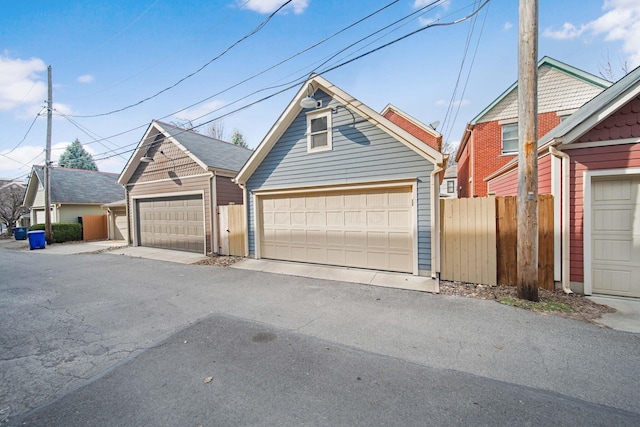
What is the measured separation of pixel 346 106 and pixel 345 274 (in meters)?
4.82

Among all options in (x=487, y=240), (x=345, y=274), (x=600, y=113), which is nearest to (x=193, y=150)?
(x=345, y=274)

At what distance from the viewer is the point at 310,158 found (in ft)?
27.3

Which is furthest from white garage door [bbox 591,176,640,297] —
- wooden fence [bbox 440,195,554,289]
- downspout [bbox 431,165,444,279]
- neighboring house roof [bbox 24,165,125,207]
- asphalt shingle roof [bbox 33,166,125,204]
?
neighboring house roof [bbox 24,165,125,207]

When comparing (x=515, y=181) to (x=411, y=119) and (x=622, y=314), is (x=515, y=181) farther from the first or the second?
(x=411, y=119)

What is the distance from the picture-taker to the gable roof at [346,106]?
6633 millimetres

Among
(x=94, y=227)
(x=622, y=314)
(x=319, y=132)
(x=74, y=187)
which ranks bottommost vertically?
(x=622, y=314)

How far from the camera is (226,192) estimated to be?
11109mm

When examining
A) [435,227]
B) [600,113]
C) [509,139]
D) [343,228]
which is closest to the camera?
[600,113]

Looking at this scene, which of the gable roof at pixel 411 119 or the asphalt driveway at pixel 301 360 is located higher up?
the gable roof at pixel 411 119

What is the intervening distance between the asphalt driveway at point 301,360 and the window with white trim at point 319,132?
14.9 ft

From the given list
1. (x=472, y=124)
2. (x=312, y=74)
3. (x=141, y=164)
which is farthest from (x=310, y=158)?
(x=472, y=124)

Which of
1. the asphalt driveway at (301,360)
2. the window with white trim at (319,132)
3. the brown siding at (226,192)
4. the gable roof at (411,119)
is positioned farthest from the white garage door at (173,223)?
the gable roof at (411,119)

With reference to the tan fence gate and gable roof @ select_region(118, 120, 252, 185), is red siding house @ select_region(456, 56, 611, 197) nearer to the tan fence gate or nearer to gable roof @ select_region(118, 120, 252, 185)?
the tan fence gate

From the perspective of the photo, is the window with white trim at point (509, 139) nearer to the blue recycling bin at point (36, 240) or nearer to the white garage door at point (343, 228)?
the white garage door at point (343, 228)
